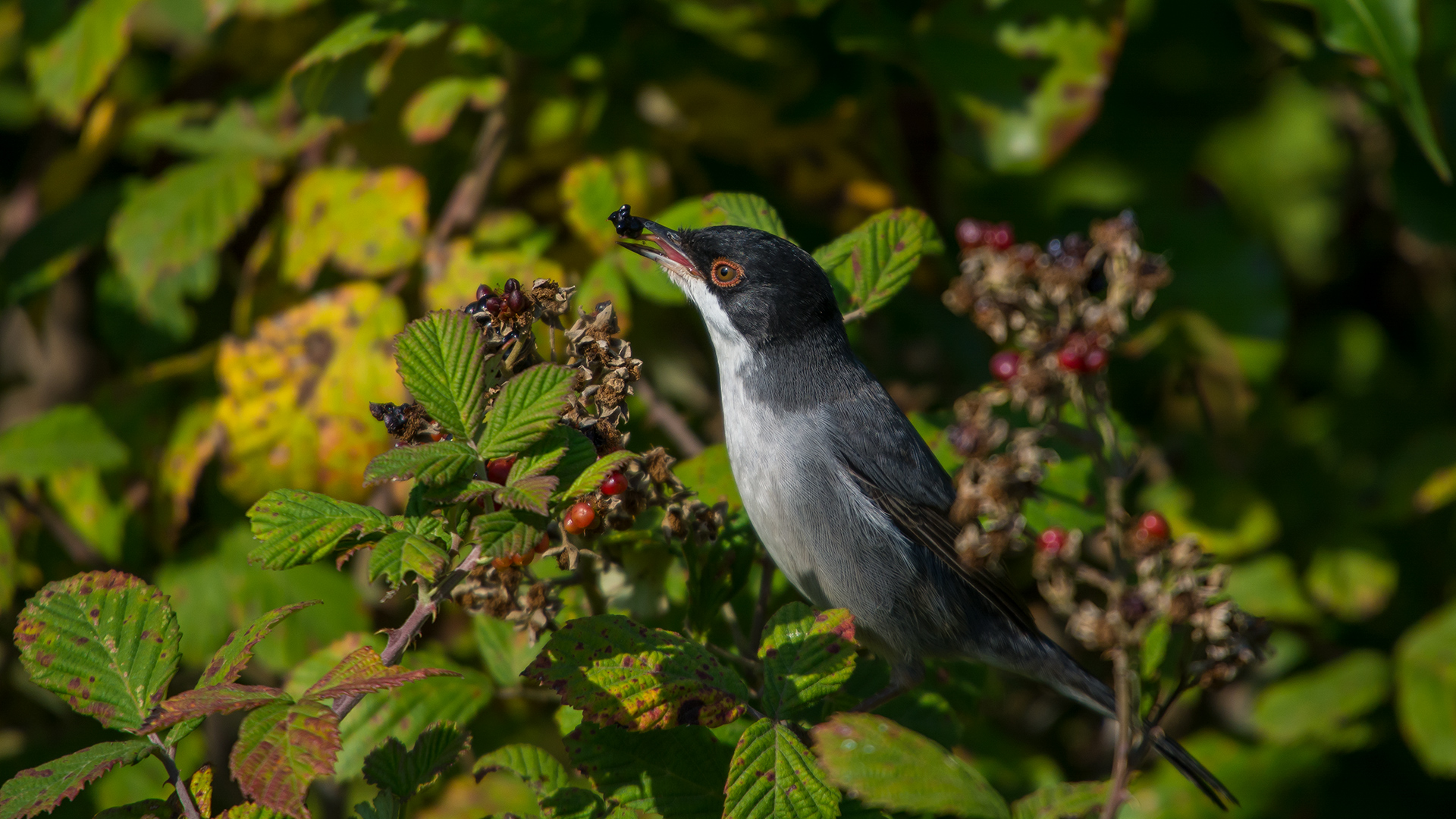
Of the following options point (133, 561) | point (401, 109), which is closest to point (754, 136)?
point (401, 109)

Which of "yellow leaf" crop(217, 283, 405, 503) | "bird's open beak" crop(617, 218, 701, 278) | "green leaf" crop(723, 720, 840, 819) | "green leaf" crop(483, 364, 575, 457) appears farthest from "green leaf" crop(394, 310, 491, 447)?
"yellow leaf" crop(217, 283, 405, 503)

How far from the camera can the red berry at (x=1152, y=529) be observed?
170 cm

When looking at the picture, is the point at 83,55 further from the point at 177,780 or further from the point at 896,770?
the point at 896,770

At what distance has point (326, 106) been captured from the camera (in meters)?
3.17

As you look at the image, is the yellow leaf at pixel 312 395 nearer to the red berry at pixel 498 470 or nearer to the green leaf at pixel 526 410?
the red berry at pixel 498 470

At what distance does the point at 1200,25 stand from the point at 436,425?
137 inches

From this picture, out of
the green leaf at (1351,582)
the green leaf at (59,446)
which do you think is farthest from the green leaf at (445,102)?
the green leaf at (1351,582)

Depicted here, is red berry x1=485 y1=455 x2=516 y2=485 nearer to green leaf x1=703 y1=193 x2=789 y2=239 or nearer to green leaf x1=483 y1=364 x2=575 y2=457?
green leaf x1=483 y1=364 x2=575 y2=457

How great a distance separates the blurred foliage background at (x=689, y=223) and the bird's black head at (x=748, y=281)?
94 millimetres

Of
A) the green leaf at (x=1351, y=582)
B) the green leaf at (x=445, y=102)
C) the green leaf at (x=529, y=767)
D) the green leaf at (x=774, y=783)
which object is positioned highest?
the green leaf at (x=445, y=102)

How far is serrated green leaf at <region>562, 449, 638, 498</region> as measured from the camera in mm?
1784

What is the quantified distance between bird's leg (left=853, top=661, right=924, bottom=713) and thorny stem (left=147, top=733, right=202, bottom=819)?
1.47 metres

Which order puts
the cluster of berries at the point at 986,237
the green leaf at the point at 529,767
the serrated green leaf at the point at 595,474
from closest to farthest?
the serrated green leaf at the point at 595,474
the green leaf at the point at 529,767
the cluster of berries at the point at 986,237

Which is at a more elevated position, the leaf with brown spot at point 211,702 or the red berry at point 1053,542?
the red berry at point 1053,542
